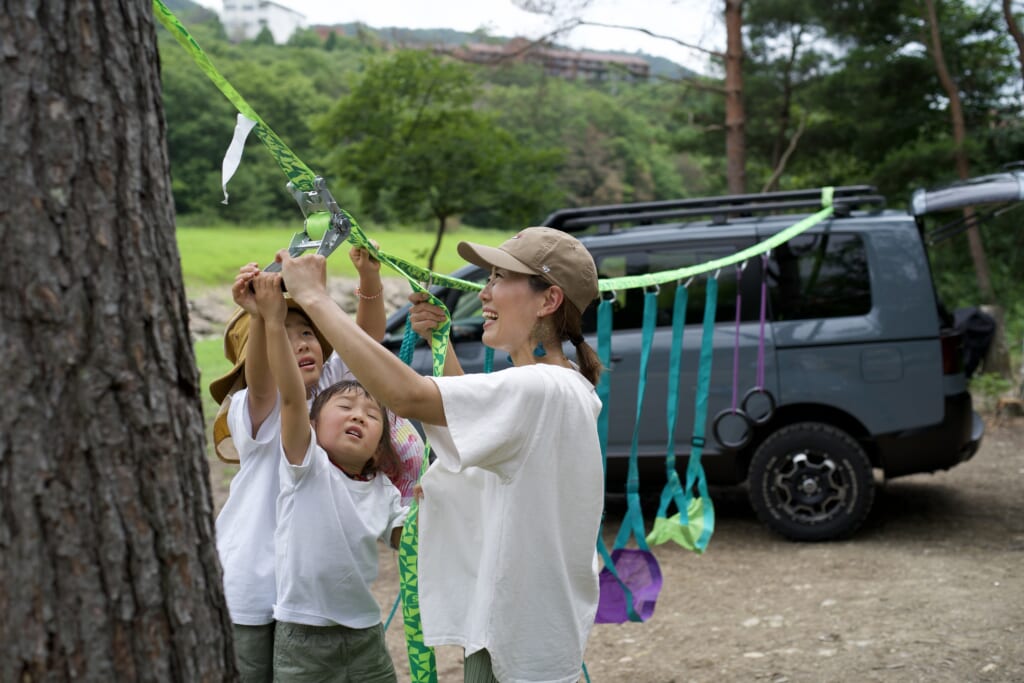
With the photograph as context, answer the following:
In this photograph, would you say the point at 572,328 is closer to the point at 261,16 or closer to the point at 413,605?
the point at 413,605

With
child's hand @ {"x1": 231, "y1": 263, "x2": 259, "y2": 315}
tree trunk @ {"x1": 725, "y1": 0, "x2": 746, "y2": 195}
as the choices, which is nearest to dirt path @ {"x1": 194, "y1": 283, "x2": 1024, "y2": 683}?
child's hand @ {"x1": 231, "y1": 263, "x2": 259, "y2": 315}

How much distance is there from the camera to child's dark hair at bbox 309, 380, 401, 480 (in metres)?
2.79

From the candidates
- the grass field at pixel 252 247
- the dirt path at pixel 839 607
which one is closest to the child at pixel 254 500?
the dirt path at pixel 839 607

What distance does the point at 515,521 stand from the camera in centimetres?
219

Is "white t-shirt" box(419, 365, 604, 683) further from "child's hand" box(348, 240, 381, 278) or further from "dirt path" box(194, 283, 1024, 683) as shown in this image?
"dirt path" box(194, 283, 1024, 683)

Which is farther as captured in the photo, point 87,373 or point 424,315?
point 424,315

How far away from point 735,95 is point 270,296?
32.1 ft

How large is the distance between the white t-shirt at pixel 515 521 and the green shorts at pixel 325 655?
0.42 m

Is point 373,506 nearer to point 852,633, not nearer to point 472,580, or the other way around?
point 472,580

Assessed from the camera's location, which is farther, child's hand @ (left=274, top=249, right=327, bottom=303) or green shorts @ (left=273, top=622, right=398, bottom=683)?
green shorts @ (left=273, top=622, right=398, bottom=683)

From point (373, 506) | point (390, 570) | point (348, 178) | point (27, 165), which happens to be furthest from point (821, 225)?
point (348, 178)

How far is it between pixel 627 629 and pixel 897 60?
12.5m

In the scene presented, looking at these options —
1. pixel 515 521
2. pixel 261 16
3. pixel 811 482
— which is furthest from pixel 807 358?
pixel 261 16

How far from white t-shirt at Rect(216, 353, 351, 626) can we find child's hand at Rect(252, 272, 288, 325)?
502mm
